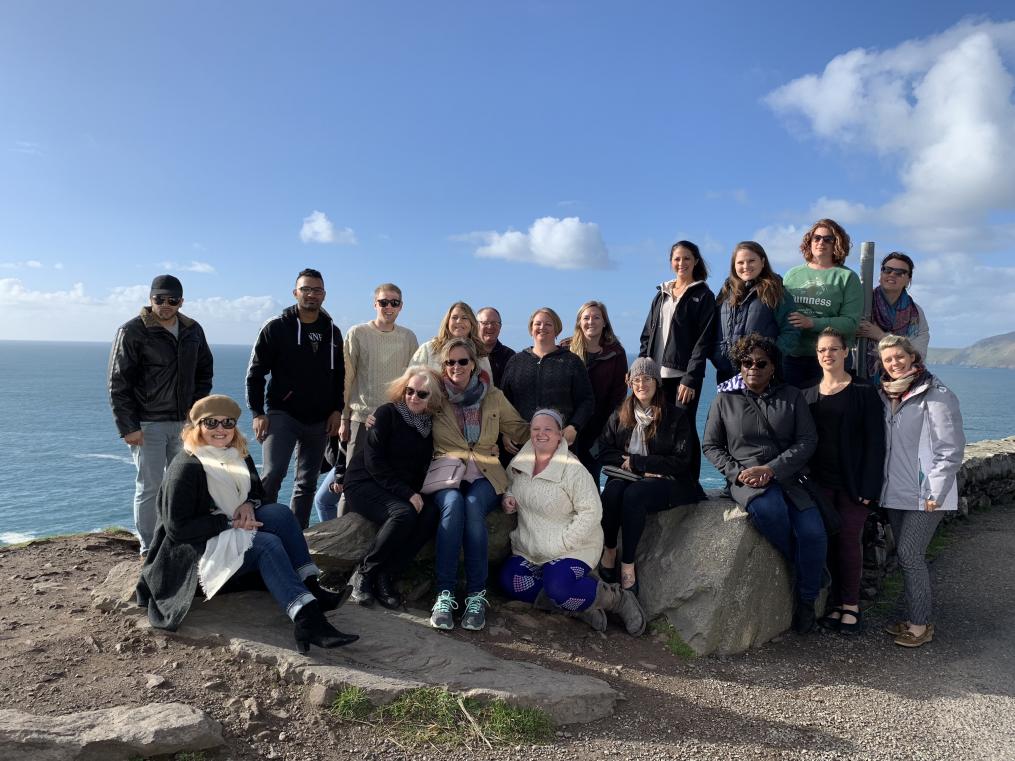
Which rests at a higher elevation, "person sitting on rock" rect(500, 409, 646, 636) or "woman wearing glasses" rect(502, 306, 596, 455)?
"woman wearing glasses" rect(502, 306, 596, 455)

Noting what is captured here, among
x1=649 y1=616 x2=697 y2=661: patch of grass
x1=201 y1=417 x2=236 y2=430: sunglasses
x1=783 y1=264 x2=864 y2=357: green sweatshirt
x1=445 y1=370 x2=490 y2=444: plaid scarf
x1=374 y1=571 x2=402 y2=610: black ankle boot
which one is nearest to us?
x1=201 y1=417 x2=236 y2=430: sunglasses

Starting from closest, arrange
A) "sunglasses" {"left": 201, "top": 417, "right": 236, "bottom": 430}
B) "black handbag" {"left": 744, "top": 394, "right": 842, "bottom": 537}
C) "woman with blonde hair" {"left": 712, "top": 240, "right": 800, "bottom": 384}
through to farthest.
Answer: "sunglasses" {"left": 201, "top": 417, "right": 236, "bottom": 430}, "black handbag" {"left": 744, "top": 394, "right": 842, "bottom": 537}, "woman with blonde hair" {"left": 712, "top": 240, "right": 800, "bottom": 384}

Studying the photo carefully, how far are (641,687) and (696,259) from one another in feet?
14.7

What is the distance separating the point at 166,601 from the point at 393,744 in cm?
215

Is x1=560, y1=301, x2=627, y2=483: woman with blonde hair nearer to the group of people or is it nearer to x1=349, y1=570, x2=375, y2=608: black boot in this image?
the group of people

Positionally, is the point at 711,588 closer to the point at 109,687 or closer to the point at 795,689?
the point at 795,689

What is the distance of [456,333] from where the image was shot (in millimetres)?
6973

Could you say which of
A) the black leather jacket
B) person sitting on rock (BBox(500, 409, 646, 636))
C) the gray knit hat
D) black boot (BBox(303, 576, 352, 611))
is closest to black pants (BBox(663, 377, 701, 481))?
the gray knit hat

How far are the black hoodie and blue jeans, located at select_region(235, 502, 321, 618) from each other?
1953 mm

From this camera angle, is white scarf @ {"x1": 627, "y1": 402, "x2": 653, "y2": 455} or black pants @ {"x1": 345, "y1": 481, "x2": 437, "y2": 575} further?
white scarf @ {"x1": 627, "y1": 402, "x2": 653, "y2": 455}

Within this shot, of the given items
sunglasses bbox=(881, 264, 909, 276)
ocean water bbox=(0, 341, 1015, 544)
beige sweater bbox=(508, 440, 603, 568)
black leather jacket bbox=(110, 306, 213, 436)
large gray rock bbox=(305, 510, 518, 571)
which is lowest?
ocean water bbox=(0, 341, 1015, 544)

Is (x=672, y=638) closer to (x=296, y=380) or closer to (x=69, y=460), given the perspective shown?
(x=296, y=380)

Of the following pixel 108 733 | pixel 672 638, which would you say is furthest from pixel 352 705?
pixel 672 638

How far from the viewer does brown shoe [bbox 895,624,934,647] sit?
20.7 feet
